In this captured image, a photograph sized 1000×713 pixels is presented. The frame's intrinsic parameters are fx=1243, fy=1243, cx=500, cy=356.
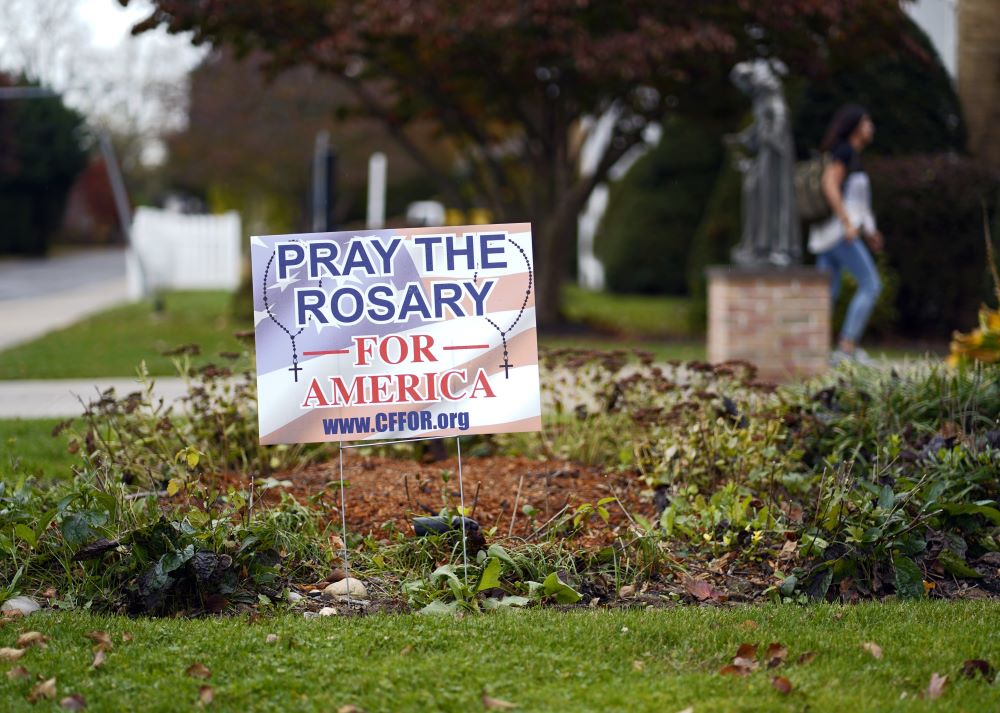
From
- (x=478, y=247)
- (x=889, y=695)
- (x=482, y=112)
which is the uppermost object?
(x=482, y=112)

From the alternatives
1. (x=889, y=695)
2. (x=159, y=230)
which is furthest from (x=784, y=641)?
(x=159, y=230)

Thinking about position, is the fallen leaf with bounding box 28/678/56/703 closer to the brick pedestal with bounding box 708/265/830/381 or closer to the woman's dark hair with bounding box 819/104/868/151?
the brick pedestal with bounding box 708/265/830/381

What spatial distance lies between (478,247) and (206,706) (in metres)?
1.92

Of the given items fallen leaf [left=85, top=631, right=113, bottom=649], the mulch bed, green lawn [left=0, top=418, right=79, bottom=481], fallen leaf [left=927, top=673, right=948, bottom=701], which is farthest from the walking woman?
fallen leaf [left=85, top=631, right=113, bottom=649]

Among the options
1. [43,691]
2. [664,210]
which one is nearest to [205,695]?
[43,691]

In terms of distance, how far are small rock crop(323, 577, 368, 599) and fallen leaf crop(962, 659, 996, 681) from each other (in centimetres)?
195

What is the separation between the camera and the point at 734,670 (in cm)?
349

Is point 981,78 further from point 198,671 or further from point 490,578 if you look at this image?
point 198,671

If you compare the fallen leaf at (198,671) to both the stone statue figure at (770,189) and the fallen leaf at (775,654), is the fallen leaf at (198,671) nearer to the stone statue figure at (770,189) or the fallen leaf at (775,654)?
the fallen leaf at (775,654)

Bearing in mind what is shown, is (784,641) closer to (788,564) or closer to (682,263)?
(788,564)

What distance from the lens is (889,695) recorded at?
10.9 feet

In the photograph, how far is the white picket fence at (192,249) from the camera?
964 inches

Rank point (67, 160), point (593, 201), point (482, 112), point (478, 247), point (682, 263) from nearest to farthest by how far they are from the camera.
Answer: point (478, 247), point (482, 112), point (682, 263), point (593, 201), point (67, 160)

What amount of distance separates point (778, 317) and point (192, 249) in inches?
801
